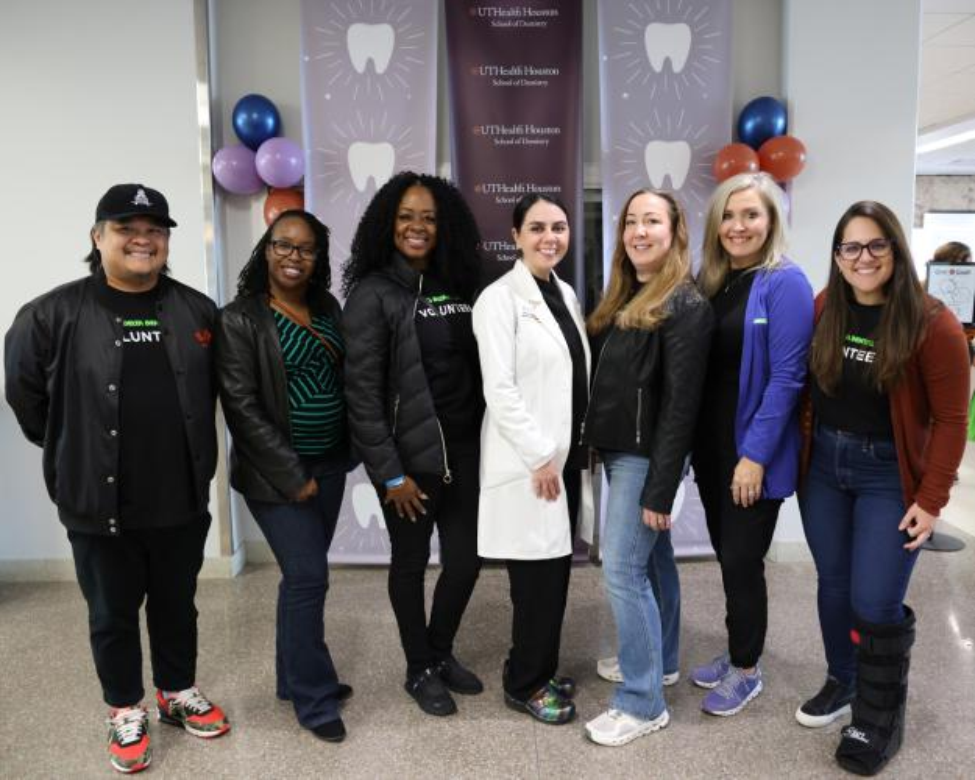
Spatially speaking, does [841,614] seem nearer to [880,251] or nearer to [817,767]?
[817,767]

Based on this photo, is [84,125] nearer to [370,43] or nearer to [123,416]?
[370,43]

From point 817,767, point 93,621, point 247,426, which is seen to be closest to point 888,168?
point 817,767

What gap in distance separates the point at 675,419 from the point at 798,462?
44 cm

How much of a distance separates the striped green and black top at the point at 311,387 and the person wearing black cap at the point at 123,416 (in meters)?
0.24

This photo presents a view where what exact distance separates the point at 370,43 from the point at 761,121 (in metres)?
1.86

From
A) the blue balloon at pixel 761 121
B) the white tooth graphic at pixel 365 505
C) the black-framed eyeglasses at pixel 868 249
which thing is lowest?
the white tooth graphic at pixel 365 505

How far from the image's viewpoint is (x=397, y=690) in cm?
261

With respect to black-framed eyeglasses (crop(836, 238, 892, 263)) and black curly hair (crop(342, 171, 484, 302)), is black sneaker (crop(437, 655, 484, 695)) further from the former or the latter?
black-framed eyeglasses (crop(836, 238, 892, 263))

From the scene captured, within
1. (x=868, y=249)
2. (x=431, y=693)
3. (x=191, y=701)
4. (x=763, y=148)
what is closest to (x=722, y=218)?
(x=868, y=249)

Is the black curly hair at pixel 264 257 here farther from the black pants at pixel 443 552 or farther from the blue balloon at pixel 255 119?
the blue balloon at pixel 255 119

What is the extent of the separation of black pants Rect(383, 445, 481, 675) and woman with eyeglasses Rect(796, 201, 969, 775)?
40.4 inches

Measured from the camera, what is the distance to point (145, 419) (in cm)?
206

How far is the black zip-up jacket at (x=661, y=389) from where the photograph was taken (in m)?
2.06

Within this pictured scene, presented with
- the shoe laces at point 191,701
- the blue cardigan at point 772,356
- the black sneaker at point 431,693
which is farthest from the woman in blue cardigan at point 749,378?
the shoe laces at point 191,701
